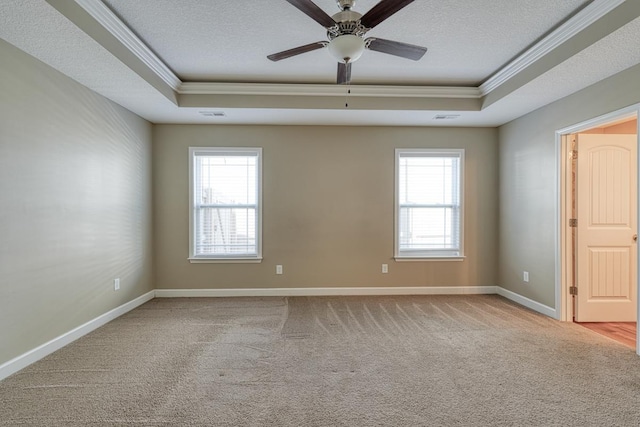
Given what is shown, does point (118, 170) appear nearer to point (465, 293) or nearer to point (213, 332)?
point (213, 332)

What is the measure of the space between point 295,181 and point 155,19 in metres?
2.54

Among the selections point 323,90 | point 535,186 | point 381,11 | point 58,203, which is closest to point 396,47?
point 381,11

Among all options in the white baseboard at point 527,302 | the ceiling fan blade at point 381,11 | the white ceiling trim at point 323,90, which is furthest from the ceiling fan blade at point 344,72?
the white baseboard at point 527,302

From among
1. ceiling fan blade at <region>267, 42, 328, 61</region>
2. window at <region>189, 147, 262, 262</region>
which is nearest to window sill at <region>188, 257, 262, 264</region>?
window at <region>189, 147, 262, 262</region>

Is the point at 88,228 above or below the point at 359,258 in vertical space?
above

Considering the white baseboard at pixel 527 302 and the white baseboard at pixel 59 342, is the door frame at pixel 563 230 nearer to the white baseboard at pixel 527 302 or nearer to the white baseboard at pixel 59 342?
the white baseboard at pixel 527 302

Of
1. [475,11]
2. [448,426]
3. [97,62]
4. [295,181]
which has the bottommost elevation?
[448,426]

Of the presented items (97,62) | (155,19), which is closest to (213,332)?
(97,62)

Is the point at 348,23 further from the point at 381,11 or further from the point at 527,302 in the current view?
the point at 527,302

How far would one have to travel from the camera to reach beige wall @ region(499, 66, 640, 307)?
333 cm

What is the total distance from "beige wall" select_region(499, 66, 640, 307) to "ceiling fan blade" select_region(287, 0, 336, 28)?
280cm

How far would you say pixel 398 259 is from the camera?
4750 mm

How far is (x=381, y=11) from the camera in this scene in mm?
1996

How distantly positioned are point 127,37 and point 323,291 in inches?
145
